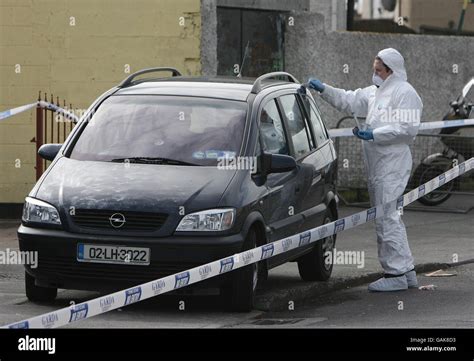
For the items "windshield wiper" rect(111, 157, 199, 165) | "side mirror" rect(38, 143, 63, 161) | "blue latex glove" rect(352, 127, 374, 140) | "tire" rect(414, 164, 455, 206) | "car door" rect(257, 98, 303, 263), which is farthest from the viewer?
"tire" rect(414, 164, 455, 206)

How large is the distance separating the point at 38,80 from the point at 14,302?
6393 millimetres

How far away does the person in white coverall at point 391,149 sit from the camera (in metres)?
11.7

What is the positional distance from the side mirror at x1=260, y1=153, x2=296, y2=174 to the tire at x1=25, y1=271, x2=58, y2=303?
1.90 metres

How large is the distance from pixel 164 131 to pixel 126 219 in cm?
111

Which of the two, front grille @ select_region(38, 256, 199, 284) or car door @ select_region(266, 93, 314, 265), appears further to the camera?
car door @ select_region(266, 93, 314, 265)

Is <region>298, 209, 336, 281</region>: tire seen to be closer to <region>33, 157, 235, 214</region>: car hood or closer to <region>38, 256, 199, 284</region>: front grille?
<region>33, 157, 235, 214</region>: car hood

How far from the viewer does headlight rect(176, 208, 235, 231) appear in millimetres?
10133

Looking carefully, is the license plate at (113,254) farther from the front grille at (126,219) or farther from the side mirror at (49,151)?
the side mirror at (49,151)

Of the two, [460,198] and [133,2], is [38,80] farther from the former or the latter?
[460,198]

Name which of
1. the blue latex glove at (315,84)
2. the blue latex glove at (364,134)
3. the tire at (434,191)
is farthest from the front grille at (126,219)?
the tire at (434,191)

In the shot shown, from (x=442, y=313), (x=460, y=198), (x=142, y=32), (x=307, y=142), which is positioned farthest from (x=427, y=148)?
(x=442, y=313)

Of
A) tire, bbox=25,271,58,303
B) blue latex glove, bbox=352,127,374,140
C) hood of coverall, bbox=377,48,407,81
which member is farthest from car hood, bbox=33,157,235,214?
hood of coverall, bbox=377,48,407,81

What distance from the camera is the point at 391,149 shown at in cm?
1184

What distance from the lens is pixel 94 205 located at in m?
10.2
